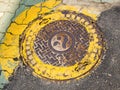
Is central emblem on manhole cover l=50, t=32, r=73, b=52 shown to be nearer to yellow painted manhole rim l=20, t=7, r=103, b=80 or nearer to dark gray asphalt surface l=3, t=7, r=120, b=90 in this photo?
yellow painted manhole rim l=20, t=7, r=103, b=80

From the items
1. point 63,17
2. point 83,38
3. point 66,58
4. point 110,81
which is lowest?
point 110,81

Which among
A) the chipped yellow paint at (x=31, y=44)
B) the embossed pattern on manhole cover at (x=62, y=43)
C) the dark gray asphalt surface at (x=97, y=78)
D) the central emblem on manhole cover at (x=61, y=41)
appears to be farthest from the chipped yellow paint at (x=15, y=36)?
the central emblem on manhole cover at (x=61, y=41)

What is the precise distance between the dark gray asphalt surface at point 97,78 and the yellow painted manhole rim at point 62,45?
92 millimetres

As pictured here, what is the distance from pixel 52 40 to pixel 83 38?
43 cm

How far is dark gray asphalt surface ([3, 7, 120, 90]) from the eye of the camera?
414 cm

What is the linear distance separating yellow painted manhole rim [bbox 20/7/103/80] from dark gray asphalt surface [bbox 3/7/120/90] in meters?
0.09

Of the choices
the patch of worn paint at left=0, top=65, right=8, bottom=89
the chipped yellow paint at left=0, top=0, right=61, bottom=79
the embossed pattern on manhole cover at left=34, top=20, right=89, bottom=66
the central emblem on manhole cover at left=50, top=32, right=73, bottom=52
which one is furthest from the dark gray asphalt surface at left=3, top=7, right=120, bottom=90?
the central emblem on manhole cover at left=50, top=32, right=73, bottom=52

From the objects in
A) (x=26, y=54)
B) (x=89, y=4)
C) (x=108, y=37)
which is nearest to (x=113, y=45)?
(x=108, y=37)

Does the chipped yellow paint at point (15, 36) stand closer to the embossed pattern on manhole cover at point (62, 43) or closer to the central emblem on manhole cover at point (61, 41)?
the embossed pattern on manhole cover at point (62, 43)

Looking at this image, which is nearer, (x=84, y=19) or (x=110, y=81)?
(x=110, y=81)

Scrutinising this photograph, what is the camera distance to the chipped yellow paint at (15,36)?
4.48 m

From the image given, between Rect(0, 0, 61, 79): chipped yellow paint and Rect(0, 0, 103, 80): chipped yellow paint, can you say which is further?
Rect(0, 0, 61, 79): chipped yellow paint

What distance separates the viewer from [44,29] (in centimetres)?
473

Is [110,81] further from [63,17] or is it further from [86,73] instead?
[63,17]
